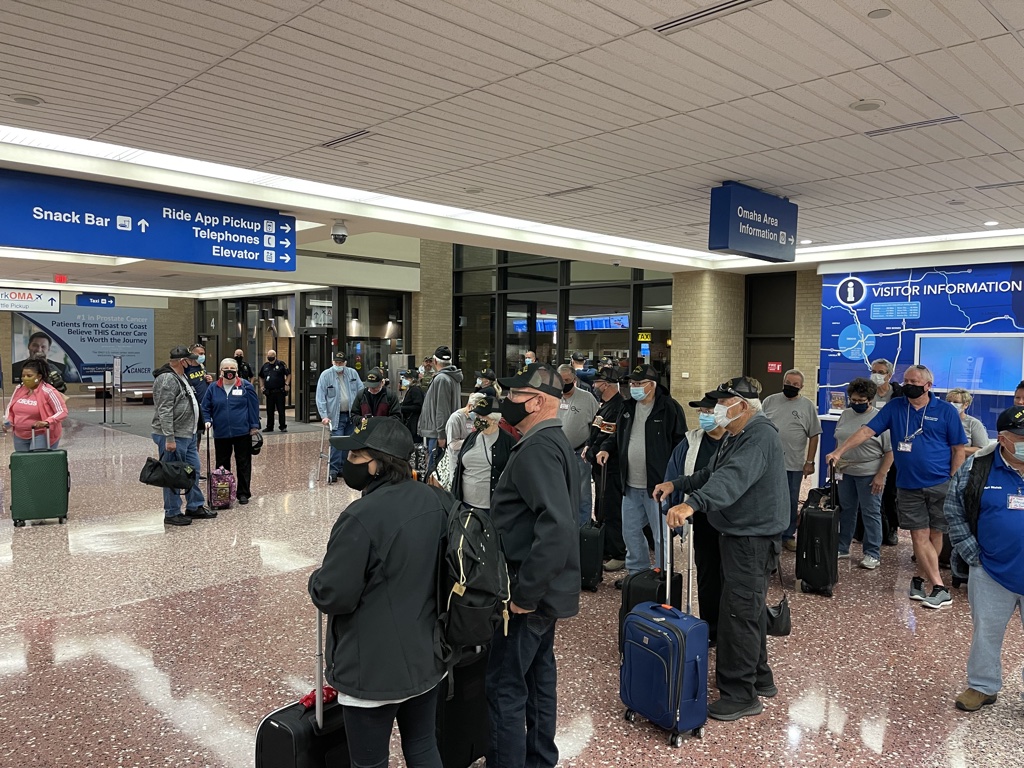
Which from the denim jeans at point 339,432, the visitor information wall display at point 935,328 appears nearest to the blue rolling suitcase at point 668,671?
the visitor information wall display at point 935,328

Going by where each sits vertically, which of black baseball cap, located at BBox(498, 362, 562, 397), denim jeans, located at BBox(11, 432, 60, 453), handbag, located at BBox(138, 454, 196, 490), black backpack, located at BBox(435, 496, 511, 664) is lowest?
handbag, located at BBox(138, 454, 196, 490)

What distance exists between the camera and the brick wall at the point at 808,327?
1211 centimetres

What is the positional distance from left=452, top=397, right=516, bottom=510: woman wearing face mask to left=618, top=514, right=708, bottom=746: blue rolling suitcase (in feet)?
4.10

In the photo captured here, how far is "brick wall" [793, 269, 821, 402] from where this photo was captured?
12109mm

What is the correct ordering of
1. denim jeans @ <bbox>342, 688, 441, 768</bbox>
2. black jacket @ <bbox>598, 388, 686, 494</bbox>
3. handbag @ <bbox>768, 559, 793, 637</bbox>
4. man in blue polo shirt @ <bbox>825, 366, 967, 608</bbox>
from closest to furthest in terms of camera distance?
denim jeans @ <bbox>342, 688, 441, 768</bbox> < handbag @ <bbox>768, 559, 793, 637</bbox> < black jacket @ <bbox>598, 388, 686, 494</bbox> < man in blue polo shirt @ <bbox>825, 366, 967, 608</bbox>

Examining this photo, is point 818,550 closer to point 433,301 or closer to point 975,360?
point 975,360

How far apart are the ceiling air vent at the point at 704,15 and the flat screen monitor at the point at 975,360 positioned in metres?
7.17

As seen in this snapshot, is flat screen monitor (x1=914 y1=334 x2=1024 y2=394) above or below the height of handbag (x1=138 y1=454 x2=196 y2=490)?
above

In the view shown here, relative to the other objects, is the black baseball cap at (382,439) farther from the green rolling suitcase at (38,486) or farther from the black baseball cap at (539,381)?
the green rolling suitcase at (38,486)

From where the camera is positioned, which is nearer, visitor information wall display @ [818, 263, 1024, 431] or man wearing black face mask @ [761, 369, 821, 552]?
man wearing black face mask @ [761, 369, 821, 552]

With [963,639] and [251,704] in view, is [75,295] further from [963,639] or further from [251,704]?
[963,639]

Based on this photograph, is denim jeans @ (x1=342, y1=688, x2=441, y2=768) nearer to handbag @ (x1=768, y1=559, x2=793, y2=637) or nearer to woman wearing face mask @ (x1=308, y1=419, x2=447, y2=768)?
woman wearing face mask @ (x1=308, y1=419, x2=447, y2=768)

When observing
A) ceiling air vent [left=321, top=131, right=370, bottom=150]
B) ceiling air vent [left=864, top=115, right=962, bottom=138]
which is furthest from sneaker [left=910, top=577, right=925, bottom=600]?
ceiling air vent [left=321, top=131, right=370, bottom=150]

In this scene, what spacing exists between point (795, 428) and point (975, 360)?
15.3ft
